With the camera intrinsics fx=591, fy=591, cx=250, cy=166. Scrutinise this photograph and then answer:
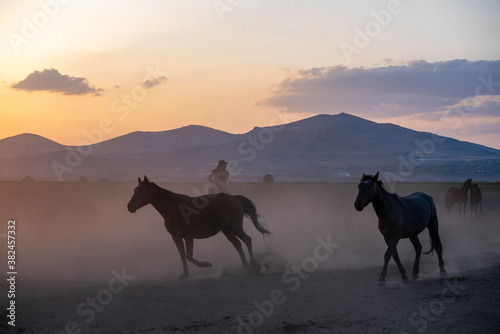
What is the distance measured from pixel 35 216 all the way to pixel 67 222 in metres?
2.47

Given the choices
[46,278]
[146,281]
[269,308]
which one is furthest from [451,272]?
[46,278]

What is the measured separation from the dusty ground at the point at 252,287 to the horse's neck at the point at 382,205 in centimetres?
125

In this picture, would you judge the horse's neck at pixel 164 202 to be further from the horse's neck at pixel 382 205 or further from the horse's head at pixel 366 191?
the horse's neck at pixel 382 205

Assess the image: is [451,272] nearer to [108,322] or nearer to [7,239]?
[108,322]

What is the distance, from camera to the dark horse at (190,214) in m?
11.7

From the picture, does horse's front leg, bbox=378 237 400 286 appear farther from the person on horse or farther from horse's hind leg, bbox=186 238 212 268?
the person on horse

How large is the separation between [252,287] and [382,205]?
2.82 metres

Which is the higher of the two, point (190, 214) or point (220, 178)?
point (220, 178)

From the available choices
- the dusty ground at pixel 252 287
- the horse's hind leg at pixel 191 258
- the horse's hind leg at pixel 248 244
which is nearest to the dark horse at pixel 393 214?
the dusty ground at pixel 252 287

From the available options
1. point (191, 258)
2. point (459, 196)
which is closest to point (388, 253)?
point (191, 258)

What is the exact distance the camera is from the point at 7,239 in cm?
1623

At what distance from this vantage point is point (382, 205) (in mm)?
10867

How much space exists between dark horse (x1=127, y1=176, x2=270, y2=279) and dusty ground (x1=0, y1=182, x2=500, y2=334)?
740mm

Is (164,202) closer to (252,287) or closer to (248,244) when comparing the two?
(248,244)
